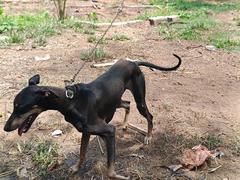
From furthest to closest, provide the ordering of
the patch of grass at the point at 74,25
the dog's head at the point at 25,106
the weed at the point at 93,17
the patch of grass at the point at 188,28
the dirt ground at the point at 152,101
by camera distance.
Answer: the weed at the point at 93,17 → the patch of grass at the point at 74,25 → the patch of grass at the point at 188,28 → the dirt ground at the point at 152,101 → the dog's head at the point at 25,106

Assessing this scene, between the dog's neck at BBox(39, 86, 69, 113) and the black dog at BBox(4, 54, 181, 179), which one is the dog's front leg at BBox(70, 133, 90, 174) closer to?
the black dog at BBox(4, 54, 181, 179)

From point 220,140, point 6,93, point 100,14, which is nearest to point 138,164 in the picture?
point 220,140

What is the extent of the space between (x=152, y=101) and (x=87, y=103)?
216cm

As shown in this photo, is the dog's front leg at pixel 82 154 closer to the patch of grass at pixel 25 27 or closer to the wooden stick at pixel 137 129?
the wooden stick at pixel 137 129

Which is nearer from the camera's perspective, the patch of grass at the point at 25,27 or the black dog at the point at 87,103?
the black dog at the point at 87,103

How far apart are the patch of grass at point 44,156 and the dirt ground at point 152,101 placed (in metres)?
0.08

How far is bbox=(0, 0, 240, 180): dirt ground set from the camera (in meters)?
4.50

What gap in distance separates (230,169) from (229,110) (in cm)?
149

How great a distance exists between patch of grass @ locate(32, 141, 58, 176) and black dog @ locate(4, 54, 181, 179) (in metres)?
0.32

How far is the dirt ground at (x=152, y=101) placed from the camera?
14.8ft

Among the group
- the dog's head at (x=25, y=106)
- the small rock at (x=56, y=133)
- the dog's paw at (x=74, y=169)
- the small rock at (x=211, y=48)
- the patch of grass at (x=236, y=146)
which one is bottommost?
the small rock at (x=56, y=133)

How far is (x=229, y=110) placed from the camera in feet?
18.9

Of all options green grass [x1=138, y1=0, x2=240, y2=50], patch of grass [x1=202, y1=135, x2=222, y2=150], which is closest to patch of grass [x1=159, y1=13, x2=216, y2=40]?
green grass [x1=138, y1=0, x2=240, y2=50]

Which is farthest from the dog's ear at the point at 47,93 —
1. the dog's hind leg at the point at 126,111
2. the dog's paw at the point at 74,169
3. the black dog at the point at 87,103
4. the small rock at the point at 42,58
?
the small rock at the point at 42,58
